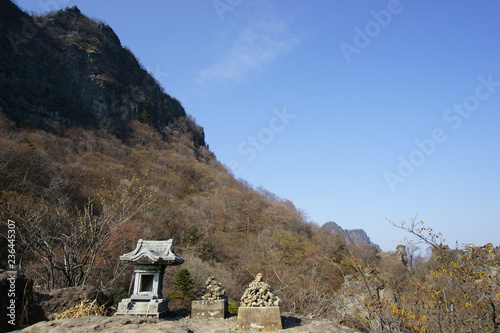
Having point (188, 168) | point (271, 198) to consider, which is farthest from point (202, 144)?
point (271, 198)

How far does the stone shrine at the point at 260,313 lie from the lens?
5.70 meters

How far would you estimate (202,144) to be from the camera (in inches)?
2628

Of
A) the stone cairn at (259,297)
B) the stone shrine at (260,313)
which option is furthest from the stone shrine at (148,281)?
the stone shrine at (260,313)

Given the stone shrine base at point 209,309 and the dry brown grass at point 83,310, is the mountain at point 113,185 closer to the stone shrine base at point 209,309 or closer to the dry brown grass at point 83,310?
the dry brown grass at point 83,310

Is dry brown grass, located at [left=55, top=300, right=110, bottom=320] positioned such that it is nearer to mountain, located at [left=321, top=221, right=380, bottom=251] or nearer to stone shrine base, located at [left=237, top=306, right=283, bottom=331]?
stone shrine base, located at [left=237, top=306, right=283, bottom=331]

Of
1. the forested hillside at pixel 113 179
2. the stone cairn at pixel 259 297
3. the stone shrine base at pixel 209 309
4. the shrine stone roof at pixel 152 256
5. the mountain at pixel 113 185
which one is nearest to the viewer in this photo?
the stone cairn at pixel 259 297

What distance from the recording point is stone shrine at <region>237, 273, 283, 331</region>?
5.70m

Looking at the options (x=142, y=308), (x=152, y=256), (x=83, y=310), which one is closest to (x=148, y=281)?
(x=142, y=308)

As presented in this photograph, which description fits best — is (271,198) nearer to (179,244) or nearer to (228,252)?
(228,252)

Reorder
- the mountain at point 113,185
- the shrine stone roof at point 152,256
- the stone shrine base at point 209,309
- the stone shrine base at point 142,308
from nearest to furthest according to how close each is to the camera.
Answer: the stone shrine base at point 209,309 → the stone shrine base at point 142,308 → the shrine stone roof at point 152,256 → the mountain at point 113,185

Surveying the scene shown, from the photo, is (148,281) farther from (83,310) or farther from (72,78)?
(72,78)

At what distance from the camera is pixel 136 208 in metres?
15.6

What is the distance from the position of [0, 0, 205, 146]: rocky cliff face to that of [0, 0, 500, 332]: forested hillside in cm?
21

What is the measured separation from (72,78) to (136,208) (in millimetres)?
39781
